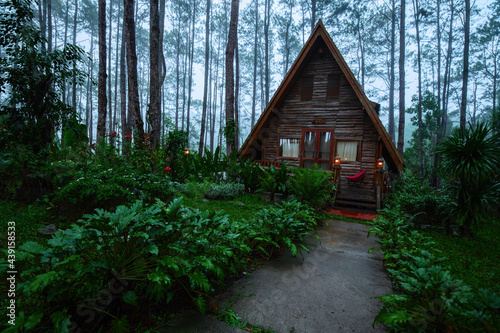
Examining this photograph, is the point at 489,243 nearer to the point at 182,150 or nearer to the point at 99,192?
the point at 99,192

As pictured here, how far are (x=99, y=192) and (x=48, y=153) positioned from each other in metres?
2.93

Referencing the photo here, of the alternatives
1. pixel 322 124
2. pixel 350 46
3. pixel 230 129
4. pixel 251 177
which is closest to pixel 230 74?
pixel 230 129

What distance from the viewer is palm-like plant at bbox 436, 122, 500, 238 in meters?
4.32

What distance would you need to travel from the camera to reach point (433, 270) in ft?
6.55

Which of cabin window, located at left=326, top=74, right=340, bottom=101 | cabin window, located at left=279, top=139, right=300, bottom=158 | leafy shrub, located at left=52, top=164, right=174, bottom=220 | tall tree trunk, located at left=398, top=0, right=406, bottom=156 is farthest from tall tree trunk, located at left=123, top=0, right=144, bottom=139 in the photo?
tall tree trunk, located at left=398, top=0, right=406, bottom=156

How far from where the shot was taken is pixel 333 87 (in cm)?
1027

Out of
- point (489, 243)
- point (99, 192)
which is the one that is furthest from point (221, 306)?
point (489, 243)

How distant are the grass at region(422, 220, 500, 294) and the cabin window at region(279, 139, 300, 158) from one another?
6.47m

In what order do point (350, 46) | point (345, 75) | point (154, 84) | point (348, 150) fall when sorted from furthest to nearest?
1. point (350, 46)
2. point (348, 150)
3. point (345, 75)
4. point (154, 84)

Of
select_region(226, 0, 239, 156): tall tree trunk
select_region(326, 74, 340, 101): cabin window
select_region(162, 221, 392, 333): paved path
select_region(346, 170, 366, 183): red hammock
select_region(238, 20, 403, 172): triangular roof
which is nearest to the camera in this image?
select_region(162, 221, 392, 333): paved path

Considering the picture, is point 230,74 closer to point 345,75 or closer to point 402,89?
point 345,75

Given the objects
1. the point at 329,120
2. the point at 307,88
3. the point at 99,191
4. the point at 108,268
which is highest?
the point at 307,88

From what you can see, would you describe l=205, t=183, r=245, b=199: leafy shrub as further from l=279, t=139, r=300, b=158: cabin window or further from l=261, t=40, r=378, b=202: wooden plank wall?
l=279, t=139, r=300, b=158: cabin window

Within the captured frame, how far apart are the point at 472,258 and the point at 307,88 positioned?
344 inches
